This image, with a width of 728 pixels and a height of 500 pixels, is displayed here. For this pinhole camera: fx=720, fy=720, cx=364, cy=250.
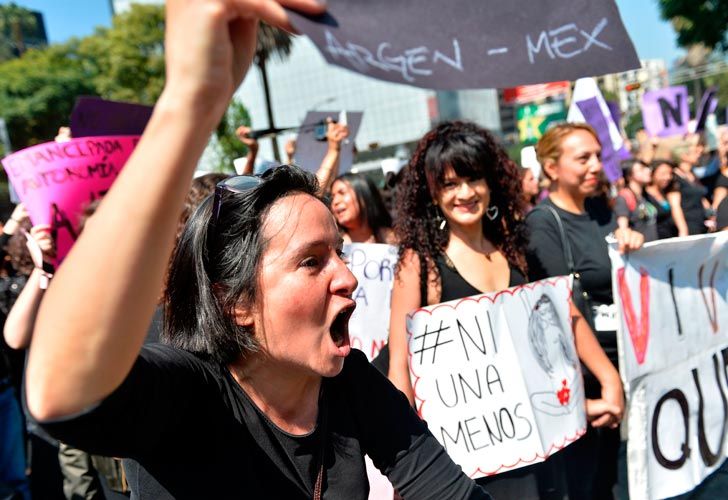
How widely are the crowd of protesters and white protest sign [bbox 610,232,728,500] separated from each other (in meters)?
0.16

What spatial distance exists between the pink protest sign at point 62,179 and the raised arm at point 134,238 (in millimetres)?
2520

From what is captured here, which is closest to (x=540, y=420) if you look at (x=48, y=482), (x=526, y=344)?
(x=526, y=344)

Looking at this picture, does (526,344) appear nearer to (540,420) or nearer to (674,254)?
(540,420)

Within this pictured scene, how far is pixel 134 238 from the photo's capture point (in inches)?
33.7

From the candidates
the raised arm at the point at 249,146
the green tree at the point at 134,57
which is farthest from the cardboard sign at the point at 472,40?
the green tree at the point at 134,57

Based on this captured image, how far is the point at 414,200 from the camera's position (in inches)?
114

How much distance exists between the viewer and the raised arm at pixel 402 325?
101 inches

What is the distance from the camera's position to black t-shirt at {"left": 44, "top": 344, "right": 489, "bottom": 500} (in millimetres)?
1096

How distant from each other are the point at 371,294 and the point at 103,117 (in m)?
1.61

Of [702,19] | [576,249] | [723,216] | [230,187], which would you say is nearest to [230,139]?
[702,19]

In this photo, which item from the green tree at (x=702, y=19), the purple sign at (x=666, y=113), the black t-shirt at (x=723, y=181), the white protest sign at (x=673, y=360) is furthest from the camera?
the green tree at (x=702, y=19)

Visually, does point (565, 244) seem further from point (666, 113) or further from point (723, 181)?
point (666, 113)

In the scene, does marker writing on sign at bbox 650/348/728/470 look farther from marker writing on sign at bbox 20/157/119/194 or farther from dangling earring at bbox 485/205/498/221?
marker writing on sign at bbox 20/157/119/194

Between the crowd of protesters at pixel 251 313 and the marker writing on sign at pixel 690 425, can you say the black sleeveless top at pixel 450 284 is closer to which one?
the crowd of protesters at pixel 251 313
